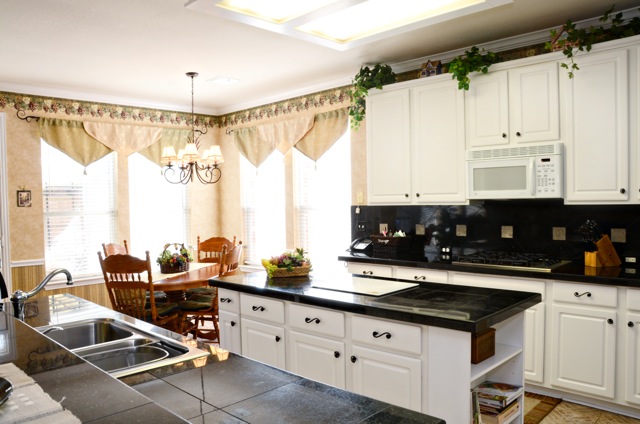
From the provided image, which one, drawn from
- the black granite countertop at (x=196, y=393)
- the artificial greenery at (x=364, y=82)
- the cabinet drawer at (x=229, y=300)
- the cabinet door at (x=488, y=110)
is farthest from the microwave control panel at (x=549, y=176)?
the black granite countertop at (x=196, y=393)

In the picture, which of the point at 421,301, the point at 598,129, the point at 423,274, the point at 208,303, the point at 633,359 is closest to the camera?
the point at 421,301

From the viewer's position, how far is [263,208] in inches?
244

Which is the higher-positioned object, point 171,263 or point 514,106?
point 514,106

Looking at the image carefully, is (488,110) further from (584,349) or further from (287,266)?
(287,266)

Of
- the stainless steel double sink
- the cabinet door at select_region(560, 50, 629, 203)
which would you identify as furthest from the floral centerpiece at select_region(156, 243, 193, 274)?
the cabinet door at select_region(560, 50, 629, 203)

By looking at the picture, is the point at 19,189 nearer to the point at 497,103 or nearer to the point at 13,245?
the point at 13,245

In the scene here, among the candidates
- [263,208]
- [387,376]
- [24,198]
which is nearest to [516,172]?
[387,376]

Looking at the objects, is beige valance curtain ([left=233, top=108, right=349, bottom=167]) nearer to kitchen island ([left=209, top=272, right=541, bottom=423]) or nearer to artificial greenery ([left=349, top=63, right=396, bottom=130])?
artificial greenery ([left=349, top=63, right=396, bottom=130])

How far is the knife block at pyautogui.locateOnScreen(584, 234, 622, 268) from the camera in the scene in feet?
11.1

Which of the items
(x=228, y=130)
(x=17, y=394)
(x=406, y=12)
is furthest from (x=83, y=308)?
(x=228, y=130)

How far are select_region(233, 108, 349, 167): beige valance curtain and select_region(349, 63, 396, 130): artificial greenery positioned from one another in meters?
0.44

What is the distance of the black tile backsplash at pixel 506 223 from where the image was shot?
11.5 ft

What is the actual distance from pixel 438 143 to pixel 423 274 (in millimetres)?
1075

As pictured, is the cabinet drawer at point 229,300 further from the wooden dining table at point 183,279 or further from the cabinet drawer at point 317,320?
the wooden dining table at point 183,279
